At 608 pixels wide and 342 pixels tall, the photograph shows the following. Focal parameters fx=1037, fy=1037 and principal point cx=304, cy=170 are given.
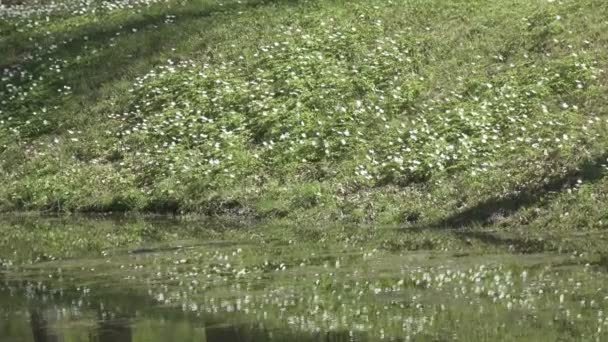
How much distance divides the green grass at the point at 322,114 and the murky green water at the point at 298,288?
5.48 feet

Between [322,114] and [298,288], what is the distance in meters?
8.71

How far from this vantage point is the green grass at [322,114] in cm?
1532

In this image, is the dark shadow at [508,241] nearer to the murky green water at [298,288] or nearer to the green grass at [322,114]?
the murky green water at [298,288]

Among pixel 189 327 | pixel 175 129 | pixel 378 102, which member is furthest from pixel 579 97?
pixel 189 327

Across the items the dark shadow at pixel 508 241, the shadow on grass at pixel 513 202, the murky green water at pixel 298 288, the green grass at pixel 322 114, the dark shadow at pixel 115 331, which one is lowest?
the dark shadow at pixel 115 331

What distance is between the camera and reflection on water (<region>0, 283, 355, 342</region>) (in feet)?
28.5

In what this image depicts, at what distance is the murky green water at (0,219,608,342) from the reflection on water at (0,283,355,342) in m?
0.02

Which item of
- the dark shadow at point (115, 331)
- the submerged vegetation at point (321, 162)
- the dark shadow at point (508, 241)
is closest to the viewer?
the dark shadow at point (115, 331)

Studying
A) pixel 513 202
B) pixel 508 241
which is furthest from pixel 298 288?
pixel 513 202

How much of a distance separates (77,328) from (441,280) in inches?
143

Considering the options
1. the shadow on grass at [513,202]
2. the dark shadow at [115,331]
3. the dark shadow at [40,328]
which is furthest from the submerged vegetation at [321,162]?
the dark shadow at [115,331]

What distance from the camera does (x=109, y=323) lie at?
936 cm

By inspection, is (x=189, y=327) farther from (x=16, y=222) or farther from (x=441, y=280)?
(x=16, y=222)

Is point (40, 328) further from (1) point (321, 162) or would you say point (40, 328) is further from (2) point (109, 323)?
(1) point (321, 162)
